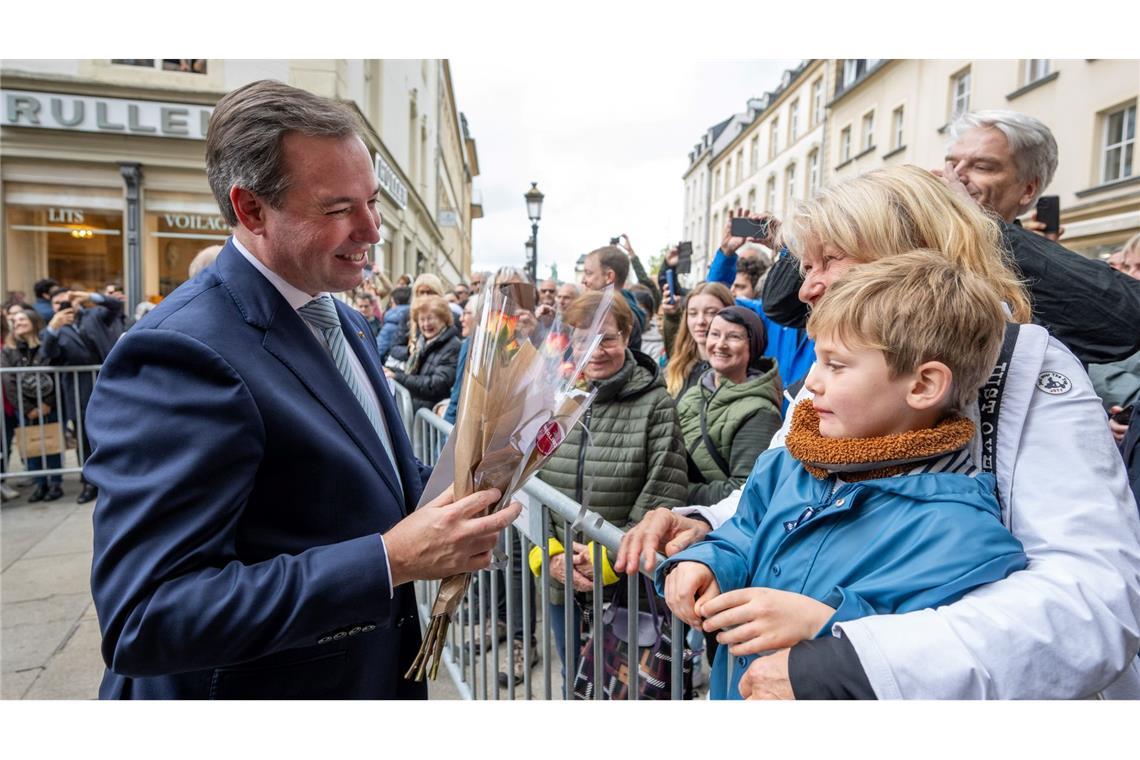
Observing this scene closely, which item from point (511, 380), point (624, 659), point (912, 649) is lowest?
point (624, 659)

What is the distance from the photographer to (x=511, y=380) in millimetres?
1190

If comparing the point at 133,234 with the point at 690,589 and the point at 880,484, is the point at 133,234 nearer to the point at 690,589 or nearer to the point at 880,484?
the point at 690,589

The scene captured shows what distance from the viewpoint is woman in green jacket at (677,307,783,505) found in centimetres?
282

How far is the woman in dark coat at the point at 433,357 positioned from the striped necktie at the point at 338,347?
366 cm

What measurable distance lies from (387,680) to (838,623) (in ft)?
3.47

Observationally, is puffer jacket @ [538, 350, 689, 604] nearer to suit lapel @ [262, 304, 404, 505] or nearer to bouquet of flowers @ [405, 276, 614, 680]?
suit lapel @ [262, 304, 404, 505]

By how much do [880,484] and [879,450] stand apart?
52 mm

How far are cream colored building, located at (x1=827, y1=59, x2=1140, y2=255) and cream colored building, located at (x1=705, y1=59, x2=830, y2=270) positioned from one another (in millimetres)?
4456

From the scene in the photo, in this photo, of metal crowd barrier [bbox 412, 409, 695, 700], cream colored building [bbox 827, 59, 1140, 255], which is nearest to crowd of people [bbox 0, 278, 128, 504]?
metal crowd barrier [bbox 412, 409, 695, 700]

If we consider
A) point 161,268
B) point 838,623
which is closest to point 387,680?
point 838,623

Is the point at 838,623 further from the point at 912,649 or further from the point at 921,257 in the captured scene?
the point at 921,257

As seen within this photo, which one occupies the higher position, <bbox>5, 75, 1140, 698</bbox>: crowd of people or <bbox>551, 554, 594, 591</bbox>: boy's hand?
<bbox>5, 75, 1140, 698</bbox>: crowd of people

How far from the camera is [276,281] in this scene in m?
1.50

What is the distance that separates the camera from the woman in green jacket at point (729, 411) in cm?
282
